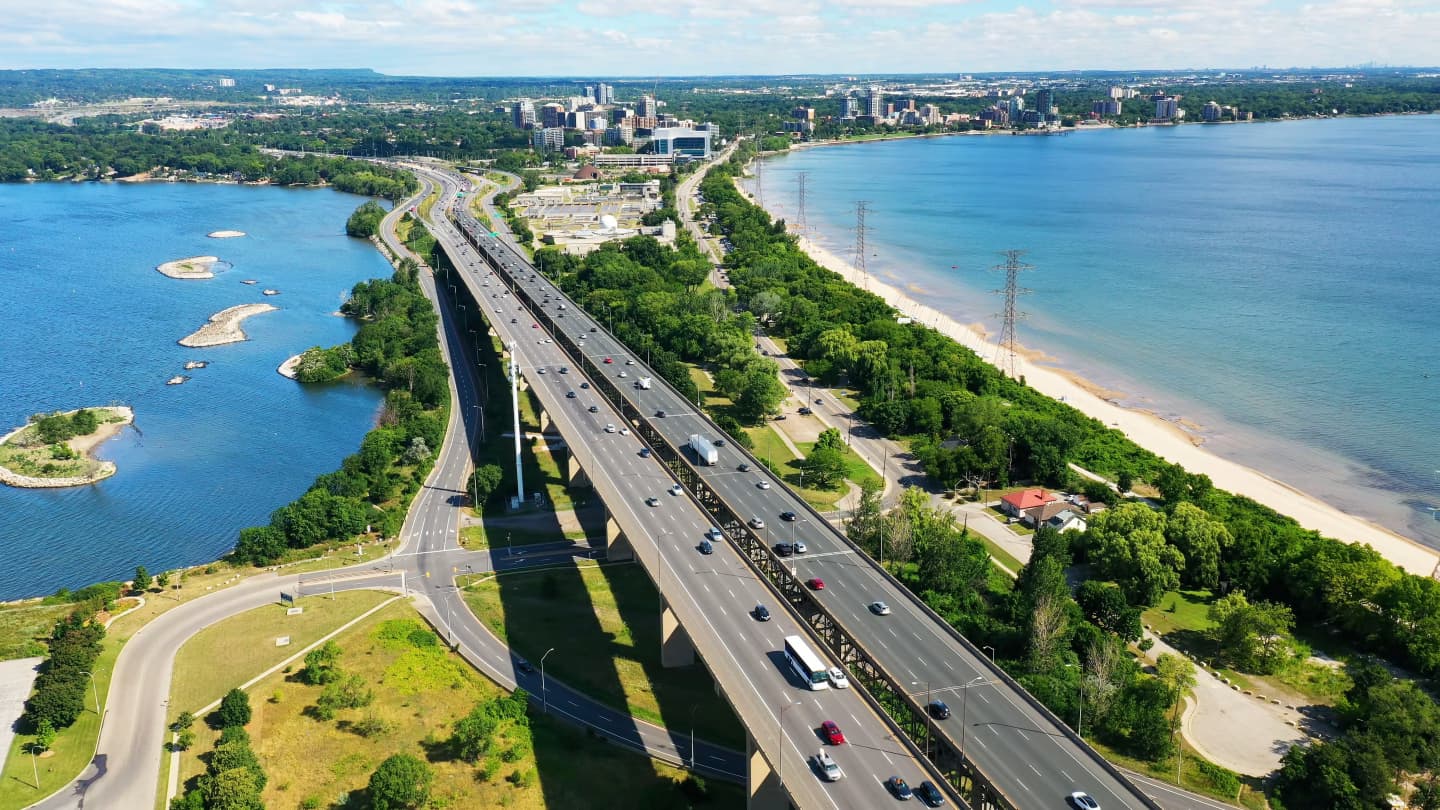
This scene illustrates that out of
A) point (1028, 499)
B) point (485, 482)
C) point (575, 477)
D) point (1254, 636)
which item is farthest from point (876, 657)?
point (485, 482)

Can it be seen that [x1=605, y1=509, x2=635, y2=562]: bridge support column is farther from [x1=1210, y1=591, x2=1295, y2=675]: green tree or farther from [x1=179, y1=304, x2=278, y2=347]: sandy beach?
[x1=179, y1=304, x2=278, y2=347]: sandy beach

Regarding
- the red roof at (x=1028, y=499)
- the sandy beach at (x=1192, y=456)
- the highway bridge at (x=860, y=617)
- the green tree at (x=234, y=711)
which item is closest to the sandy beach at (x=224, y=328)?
the highway bridge at (x=860, y=617)

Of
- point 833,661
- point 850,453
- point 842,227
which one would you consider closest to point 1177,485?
point 850,453

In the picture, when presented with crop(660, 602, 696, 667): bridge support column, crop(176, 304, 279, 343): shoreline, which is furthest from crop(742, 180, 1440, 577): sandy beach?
crop(176, 304, 279, 343): shoreline

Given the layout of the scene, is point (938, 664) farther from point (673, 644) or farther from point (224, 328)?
point (224, 328)

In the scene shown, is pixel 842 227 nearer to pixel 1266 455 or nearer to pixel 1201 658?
pixel 1266 455

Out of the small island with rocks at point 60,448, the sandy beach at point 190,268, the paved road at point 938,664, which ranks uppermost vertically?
the sandy beach at point 190,268

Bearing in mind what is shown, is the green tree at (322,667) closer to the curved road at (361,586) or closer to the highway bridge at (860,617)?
the curved road at (361,586)
